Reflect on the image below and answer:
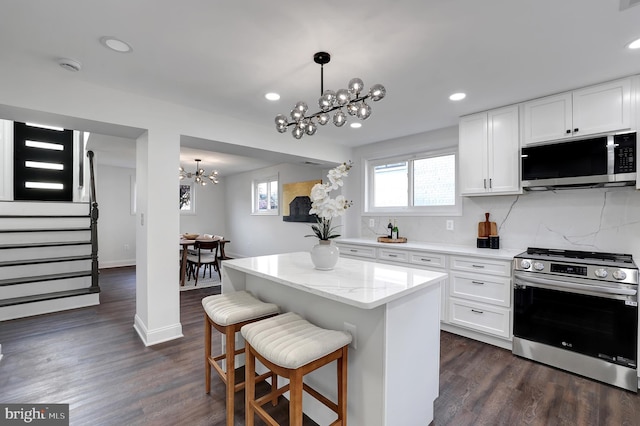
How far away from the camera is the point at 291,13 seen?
1.64m

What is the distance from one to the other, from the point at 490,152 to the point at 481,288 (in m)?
1.41

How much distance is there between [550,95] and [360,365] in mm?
2910

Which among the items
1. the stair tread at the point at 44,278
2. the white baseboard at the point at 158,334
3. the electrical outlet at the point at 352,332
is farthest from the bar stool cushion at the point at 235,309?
the stair tread at the point at 44,278

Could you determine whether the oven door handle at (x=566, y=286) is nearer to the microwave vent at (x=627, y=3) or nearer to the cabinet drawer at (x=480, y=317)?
the cabinet drawer at (x=480, y=317)

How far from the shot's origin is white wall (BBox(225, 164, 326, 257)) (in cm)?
591

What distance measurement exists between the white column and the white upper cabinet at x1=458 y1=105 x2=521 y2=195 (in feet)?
10.1

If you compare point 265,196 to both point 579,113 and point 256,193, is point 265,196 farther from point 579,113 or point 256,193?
point 579,113

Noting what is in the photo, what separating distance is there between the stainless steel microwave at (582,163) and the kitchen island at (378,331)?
1.80 meters

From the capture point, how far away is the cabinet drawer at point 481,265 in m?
2.80

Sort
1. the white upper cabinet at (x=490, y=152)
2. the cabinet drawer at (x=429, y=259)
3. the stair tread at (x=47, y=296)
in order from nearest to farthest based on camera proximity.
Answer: the white upper cabinet at (x=490, y=152) → the cabinet drawer at (x=429, y=259) → the stair tread at (x=47, y=296)

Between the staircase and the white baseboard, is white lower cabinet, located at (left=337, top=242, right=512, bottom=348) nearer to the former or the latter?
the white baseboard

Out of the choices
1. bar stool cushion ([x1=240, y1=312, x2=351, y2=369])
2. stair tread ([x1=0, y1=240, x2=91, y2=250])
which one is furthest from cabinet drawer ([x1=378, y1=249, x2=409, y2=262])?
stair tread ([x1=0, y1=240, x2=91, y2=250])

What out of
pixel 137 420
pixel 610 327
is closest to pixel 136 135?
pixel 137 420

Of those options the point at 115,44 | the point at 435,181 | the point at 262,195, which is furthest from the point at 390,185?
the point at 262,195
